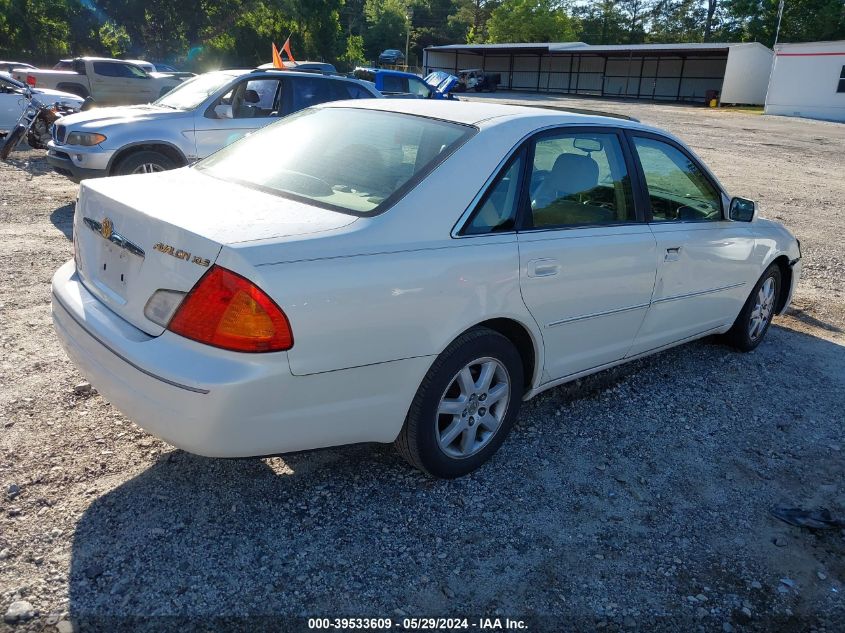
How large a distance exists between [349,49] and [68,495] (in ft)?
158

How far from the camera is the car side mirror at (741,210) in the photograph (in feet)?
15.0

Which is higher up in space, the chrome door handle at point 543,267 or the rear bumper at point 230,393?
the chrome door handle at point 543,267

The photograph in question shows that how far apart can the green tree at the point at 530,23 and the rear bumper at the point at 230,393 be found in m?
77.0

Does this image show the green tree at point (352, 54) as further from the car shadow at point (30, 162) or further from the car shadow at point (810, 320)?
the car shadow at point (810, 320)

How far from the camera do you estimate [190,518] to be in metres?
2.91

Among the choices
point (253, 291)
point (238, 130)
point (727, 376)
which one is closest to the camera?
point (253, 291)

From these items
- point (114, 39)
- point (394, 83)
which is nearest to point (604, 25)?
point (114, 39)

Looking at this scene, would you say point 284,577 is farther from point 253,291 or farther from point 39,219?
point 39,219

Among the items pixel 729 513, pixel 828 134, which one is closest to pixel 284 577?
pixel 729 513

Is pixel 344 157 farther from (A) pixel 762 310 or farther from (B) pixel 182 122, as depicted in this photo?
(B) pixel 182 122

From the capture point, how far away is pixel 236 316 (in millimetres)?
2465

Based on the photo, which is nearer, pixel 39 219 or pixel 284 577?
pixel 284 577

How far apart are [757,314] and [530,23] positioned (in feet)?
247

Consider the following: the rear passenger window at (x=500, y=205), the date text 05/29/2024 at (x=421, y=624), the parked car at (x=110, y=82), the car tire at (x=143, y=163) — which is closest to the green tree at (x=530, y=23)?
the parked car at (x=110, y=82)
